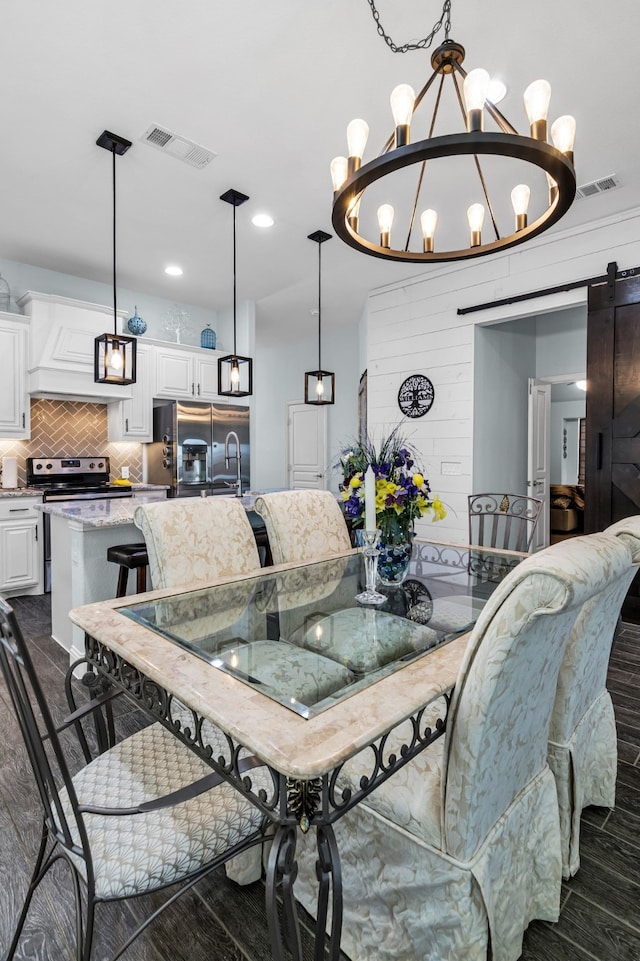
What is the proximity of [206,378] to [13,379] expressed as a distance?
1.89 meters

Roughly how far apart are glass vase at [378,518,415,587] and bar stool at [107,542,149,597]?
136 cm

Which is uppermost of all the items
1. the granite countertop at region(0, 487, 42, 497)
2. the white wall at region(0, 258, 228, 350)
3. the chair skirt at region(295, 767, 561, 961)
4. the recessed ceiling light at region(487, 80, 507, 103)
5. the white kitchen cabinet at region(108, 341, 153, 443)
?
the recessed ceiling light at region(487, 80, 507, 103)

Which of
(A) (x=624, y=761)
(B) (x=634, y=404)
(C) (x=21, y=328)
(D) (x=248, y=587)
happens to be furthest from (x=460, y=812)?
(C) (x=21, y=328)

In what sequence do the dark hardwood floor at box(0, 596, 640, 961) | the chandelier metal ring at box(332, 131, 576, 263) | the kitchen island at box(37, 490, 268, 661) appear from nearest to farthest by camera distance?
the dark hardwood floor at box(0, 596, 640, 961)
the chandelier metal ring at box(332, 131, 576, 263)
the kitchen island at box(37, 490, 268, 661)

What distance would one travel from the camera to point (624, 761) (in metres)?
2.00

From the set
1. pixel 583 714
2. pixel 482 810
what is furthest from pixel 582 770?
pixel 482 810

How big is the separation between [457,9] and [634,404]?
280cm

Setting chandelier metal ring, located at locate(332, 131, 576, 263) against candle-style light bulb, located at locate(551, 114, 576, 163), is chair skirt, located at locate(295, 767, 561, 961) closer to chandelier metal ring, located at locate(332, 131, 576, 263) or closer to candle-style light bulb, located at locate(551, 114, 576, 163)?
chandelier metal ring, located at locate(332, 131, 576, 263)

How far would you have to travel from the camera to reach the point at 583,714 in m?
1.55

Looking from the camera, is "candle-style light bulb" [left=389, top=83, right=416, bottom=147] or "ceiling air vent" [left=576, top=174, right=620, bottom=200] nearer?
"candle-style light bulb" [left=389, top=83, right=416, bottom=147]

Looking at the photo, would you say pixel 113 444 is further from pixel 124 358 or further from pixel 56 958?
pixel 56 958

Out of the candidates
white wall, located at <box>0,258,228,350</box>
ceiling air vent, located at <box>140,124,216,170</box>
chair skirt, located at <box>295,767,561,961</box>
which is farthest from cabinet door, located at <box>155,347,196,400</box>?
chair skirt, located at <box>295,767,561,961</box>

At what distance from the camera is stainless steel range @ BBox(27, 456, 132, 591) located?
4469mm

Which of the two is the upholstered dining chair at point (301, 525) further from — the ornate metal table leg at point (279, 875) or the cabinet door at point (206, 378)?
the cabinet door at point (206, 378)
